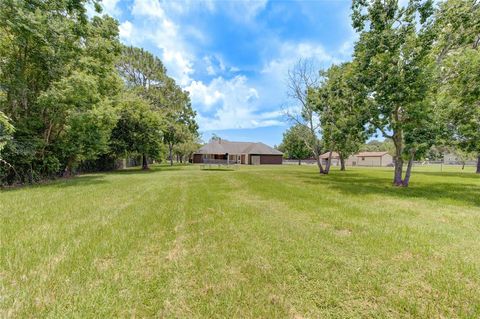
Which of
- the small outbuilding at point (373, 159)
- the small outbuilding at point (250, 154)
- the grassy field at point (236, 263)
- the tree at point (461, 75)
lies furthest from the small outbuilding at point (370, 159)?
the grassy field at point (236, 263)

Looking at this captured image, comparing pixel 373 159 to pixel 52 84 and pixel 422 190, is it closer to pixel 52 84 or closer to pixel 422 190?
pixel 422 190

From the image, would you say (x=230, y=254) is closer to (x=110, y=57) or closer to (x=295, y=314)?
(x=295, y=314)

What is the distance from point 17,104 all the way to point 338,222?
16068 mm

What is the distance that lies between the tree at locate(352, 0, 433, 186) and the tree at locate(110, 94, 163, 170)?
18.8m

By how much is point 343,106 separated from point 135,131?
1898 cm

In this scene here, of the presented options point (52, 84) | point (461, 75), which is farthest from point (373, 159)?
point (52, 84)

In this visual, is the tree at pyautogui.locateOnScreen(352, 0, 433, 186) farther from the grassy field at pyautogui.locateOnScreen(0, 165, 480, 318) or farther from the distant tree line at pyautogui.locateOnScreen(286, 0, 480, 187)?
the grassy field at pyautogui.locateOnScreen(0, 165, 480, 318)

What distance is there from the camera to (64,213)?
5875 mm

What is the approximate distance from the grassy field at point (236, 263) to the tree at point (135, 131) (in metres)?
15.3

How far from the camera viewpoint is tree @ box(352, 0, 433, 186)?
31.7 feet

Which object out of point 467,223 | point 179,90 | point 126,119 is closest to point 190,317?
point 467,223

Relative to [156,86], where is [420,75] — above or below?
below

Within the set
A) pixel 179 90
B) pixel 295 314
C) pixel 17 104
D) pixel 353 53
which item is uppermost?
pixel 179 90

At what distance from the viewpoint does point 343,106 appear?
1388 centimetres
